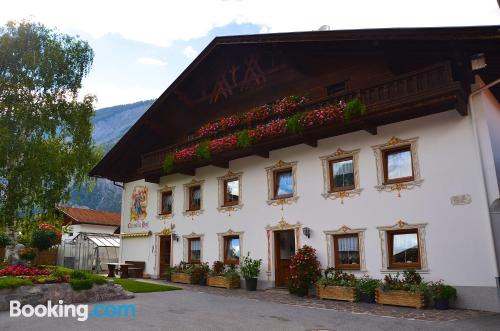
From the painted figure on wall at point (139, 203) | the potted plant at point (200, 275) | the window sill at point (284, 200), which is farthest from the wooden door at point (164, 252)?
the window sill at point (284, 200)

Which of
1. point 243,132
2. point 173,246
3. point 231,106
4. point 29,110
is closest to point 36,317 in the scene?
point 243,132

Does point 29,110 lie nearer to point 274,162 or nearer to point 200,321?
point 274,162

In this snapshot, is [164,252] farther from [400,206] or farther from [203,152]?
[400,206]

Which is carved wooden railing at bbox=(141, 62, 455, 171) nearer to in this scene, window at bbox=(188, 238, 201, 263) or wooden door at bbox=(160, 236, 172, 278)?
window at bbox=(188, 238, 201, 263)

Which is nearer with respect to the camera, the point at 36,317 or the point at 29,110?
the point at 36,317

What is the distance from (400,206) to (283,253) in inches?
205

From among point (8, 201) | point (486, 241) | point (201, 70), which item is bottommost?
point (486, 241)

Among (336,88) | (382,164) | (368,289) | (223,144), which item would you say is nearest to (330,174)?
(382,164)

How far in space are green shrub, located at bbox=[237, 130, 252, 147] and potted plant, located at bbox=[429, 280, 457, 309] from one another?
8.10 m

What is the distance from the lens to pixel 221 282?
57.5 feet

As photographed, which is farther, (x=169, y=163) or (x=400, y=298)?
(x=169, y=163)

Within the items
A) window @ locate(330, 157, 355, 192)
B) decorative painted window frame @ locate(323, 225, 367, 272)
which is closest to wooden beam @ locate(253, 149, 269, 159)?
window @ locate(330, 157, 355, 192)

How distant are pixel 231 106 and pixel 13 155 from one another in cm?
1038

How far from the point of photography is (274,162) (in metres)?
17.4
